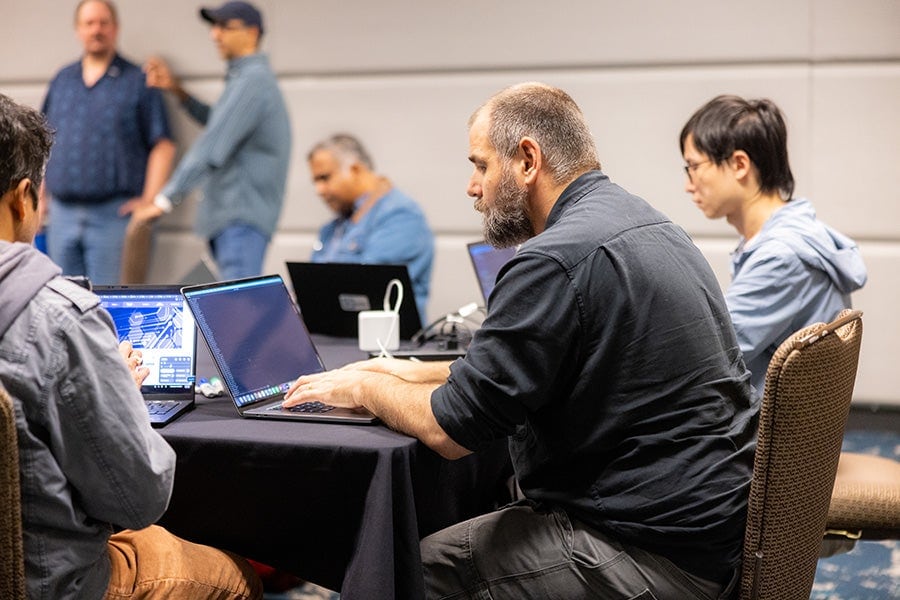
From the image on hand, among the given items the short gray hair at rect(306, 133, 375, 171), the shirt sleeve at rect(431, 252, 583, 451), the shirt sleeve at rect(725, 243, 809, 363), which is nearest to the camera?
the shirt sleeve at rect(431, 252, 583, 451)

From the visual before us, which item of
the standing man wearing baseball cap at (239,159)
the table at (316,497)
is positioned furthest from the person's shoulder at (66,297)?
the standing man wearing baseball cap at (239,159)

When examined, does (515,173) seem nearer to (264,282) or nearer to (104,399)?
(264,282)

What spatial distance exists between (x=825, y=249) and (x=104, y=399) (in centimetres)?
161

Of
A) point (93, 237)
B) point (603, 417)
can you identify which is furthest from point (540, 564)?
point (93, 237)

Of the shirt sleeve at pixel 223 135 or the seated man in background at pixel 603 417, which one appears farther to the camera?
the shirt sleeve at pixel 223 135

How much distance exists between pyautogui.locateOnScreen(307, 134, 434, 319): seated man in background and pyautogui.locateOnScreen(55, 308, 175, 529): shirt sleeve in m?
2.01

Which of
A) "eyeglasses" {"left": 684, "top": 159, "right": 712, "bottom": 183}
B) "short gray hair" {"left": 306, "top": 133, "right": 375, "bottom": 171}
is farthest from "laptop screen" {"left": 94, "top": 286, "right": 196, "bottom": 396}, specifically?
"short gray hair" {"left": 306, "top": 133, "right": 375, "bottom": 171}

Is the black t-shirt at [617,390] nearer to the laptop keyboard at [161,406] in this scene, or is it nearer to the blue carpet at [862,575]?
the laptop keyboard at [161,406]

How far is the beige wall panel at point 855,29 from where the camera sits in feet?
13.3

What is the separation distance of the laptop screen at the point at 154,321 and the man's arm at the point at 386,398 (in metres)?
0.25

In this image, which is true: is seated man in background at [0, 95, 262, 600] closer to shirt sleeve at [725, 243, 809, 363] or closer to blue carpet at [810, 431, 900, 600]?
shirt sleeve at [725, 243, 809, 363]

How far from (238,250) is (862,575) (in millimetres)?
2621

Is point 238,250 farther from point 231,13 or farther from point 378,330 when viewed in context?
point 378,330

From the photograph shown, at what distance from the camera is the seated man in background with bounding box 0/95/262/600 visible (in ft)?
4.28
